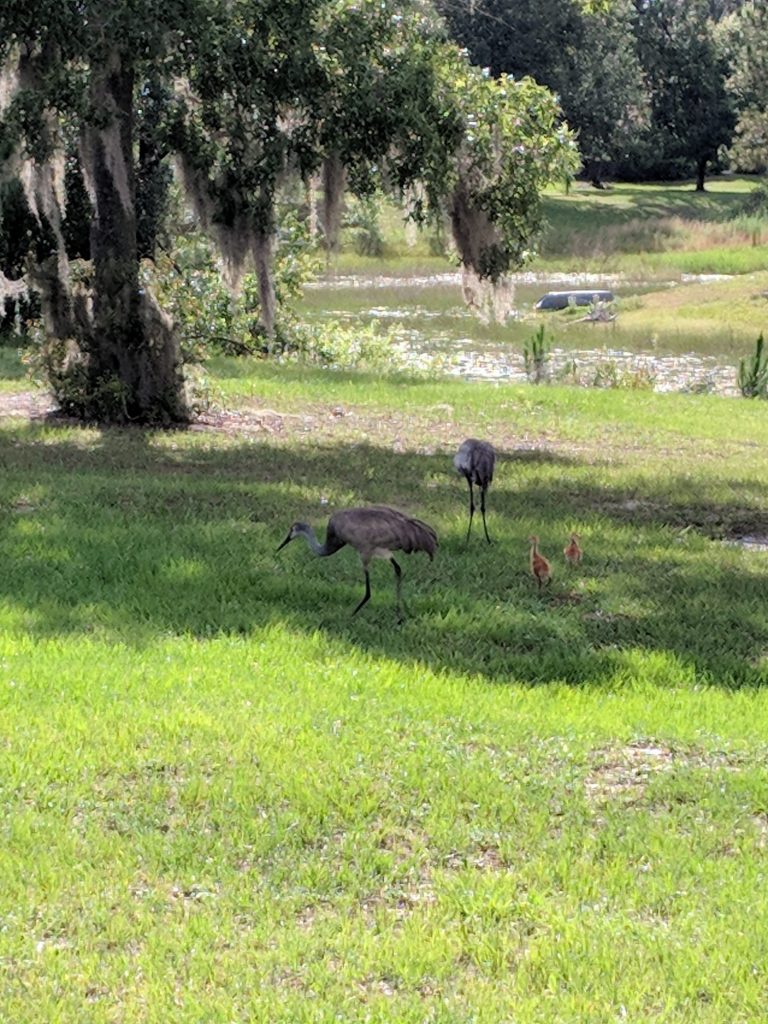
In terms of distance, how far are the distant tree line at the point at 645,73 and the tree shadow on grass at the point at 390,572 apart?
5242 centimetres

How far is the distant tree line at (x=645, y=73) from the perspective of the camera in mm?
68500

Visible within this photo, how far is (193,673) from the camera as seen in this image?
729 centimetres

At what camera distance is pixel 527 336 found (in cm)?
3481

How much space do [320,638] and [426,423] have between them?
9821mm

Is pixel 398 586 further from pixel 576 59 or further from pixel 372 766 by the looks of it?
pixel 576 59

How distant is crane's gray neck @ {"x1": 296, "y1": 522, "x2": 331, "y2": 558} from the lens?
8.40m

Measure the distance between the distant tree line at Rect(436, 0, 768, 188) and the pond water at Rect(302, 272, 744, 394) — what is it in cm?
1660

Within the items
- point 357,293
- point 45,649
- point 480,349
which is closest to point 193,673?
point 45,649

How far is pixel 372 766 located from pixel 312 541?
8.14ft

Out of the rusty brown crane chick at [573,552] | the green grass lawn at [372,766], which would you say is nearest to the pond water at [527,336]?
the rusty brown crane chick at [573,552]

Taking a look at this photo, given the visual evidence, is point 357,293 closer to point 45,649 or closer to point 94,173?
point 94,173

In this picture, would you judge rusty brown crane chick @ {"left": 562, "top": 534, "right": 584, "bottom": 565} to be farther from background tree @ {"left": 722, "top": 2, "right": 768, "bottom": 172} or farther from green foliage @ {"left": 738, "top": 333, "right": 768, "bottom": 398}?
background tree @ {"left": 722, "top": 2, "right": 768, "bottom": 172}

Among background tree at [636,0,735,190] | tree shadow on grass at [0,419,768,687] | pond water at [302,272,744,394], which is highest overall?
background tree at [636,0,735,190]

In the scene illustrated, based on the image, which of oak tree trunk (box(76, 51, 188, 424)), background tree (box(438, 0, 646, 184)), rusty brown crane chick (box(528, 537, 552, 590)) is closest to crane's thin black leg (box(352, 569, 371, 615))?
rusty brown crane chick (box(528, 537, 552, 590))
